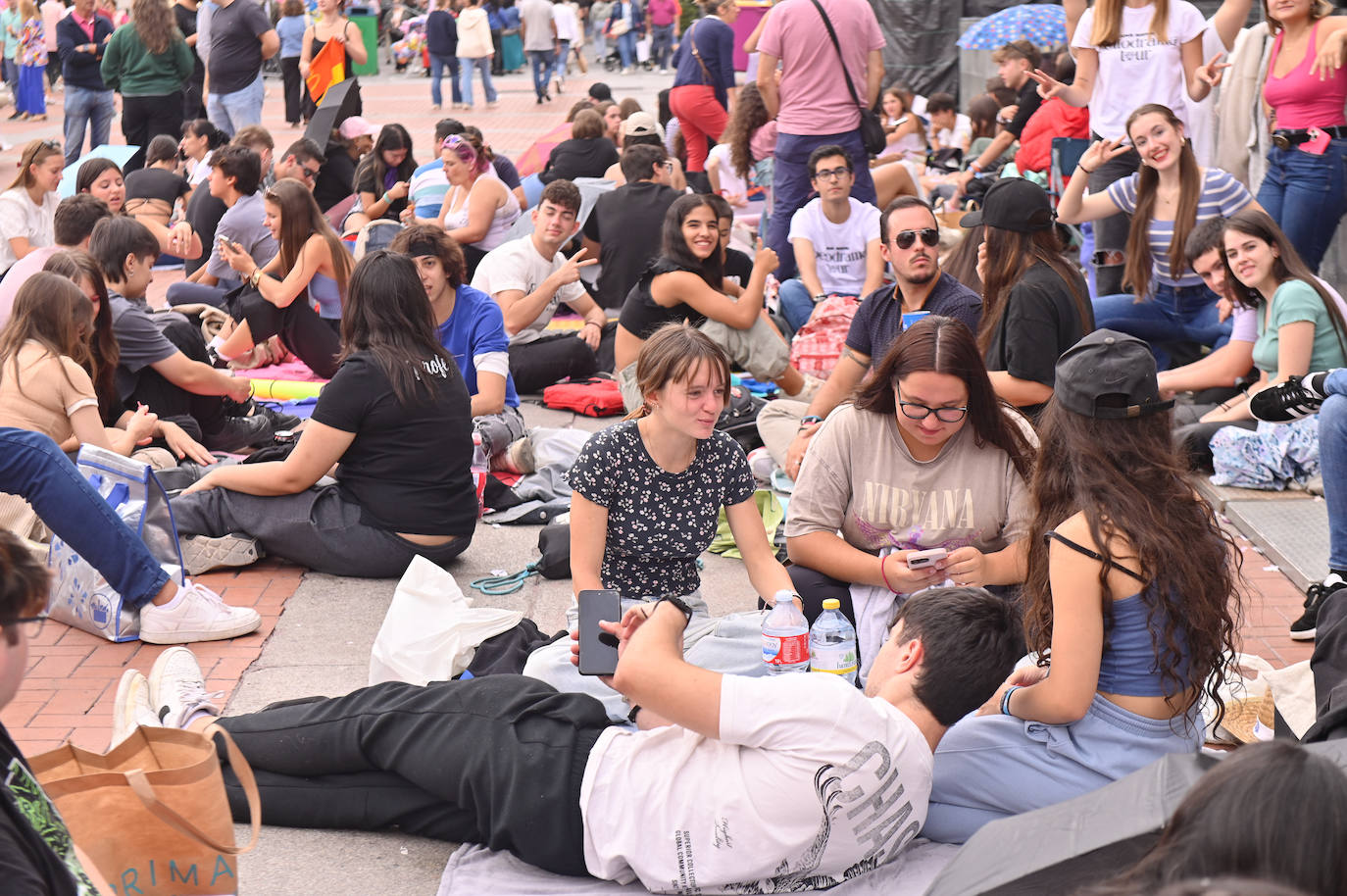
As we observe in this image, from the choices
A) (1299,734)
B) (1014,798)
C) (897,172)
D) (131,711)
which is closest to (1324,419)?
(1299,734)

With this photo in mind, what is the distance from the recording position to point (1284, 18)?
6.79 metres

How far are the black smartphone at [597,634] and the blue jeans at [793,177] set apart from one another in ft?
17.9

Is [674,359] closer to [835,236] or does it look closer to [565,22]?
[835,236]

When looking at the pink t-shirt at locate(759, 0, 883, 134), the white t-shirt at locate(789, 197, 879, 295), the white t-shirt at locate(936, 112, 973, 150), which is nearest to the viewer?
the white t-shirt at locate(789, 197, 879, 295)


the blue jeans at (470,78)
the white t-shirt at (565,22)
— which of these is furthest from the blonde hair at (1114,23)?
the white t-shirt at (565,22)

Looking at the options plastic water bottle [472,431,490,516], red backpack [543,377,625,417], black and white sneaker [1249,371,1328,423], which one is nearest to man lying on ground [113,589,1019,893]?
black and white sneaker [1249,371,1328,423]

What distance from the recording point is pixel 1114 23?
299 inches

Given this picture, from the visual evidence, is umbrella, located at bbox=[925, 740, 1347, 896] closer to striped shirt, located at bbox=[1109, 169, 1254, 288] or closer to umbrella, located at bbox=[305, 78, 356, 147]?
striped shirt, located at bbox=[1109, 169, 1254, 288]

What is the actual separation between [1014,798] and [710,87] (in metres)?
9.64

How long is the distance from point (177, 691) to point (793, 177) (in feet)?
19.3

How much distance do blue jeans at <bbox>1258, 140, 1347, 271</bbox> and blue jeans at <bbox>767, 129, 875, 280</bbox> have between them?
8.19 feet

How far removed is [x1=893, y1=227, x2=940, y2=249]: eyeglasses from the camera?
5.45 metres

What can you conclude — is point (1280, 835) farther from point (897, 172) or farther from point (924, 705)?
point (897, 172)

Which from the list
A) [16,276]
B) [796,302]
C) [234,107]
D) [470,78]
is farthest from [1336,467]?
[470,78]
